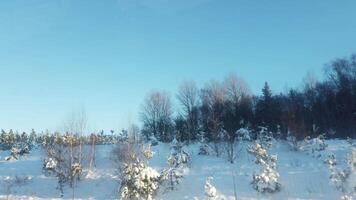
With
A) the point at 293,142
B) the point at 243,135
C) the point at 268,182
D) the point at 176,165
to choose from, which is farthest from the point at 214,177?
the point at 243,135

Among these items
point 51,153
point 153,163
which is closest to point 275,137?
point 153,163

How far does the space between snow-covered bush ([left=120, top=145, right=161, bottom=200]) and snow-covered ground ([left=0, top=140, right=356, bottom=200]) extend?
1028mm

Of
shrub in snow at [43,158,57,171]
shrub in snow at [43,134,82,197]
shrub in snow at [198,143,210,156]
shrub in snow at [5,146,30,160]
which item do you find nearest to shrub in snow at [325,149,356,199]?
shrub in snow at [198,143,210,156]

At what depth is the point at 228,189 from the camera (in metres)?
20.9

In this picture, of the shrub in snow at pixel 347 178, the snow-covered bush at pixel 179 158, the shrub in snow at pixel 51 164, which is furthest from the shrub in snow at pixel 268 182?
the shrub in snow at pixel 51 164

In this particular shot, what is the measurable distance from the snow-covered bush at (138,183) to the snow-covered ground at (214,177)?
3.37 ft

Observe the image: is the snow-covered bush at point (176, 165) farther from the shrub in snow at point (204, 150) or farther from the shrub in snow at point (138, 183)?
the shrub in snow at point (138, 183)

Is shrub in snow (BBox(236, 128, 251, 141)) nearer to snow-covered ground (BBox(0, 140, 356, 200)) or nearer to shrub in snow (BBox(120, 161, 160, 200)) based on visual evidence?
snow-covered ground (BBox(0, 140, 356, 200))

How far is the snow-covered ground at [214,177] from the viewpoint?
2009 cm

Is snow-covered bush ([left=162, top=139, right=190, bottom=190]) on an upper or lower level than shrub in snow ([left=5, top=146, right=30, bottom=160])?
lower

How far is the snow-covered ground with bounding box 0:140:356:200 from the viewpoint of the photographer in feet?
65.9

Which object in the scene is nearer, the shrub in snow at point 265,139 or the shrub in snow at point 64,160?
the shrub in snow at point 64,160

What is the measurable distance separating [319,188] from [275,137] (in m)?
9.99

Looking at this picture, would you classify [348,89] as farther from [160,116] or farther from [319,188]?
[319,188]
